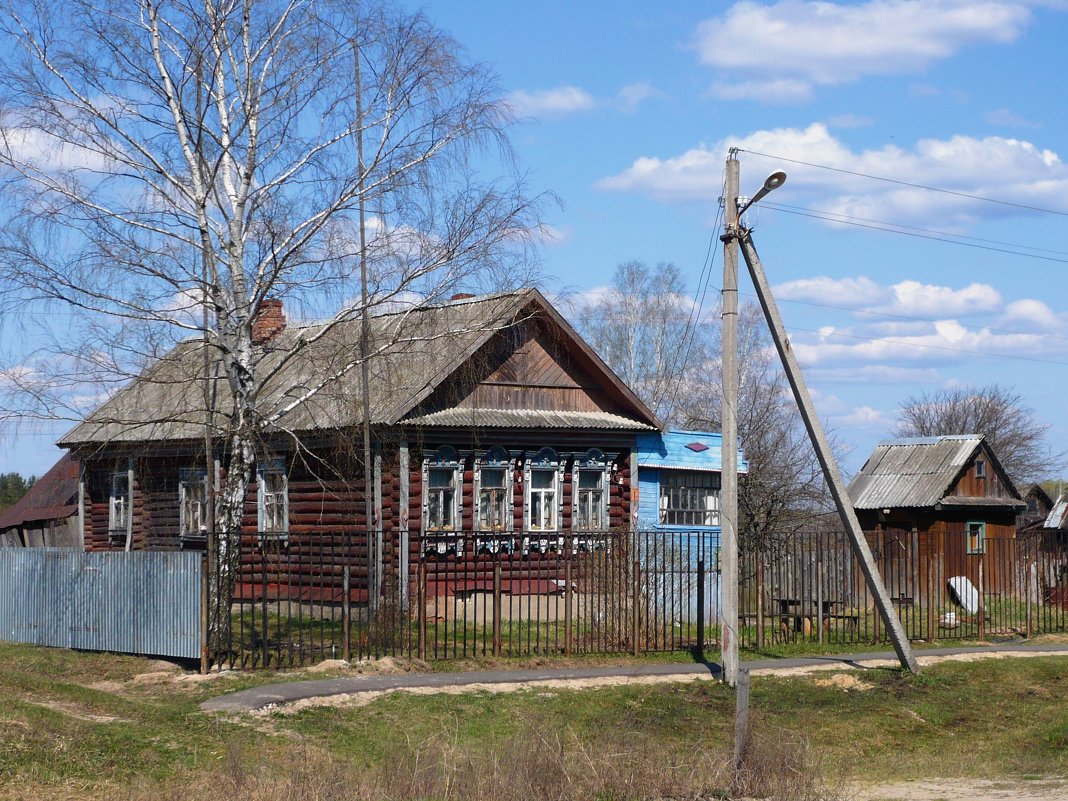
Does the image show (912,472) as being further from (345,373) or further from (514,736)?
(514,736)

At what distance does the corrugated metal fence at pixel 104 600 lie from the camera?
1709 cm

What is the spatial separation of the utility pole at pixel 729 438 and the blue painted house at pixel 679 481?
9240 millimetres

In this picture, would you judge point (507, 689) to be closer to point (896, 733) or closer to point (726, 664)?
point (726, 664)

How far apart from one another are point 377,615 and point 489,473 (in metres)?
7.12

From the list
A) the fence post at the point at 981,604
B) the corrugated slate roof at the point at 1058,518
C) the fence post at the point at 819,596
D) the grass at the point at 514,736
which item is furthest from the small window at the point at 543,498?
the corrugated slate roof at the point at 1058,518

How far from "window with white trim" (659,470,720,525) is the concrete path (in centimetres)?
745

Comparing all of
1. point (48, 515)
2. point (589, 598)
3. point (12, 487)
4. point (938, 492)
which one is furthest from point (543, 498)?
point (12, 487)

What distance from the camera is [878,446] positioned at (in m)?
40.8

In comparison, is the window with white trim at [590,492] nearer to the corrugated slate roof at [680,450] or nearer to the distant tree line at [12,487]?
the corrugated slate roof at [680,450]

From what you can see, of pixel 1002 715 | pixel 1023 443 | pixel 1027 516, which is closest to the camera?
pixel 1002 715

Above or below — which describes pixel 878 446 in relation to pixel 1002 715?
above

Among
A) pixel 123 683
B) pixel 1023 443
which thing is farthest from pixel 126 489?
pixel 1023 443

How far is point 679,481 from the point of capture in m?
28.2

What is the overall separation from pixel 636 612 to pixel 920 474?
2071 cm
